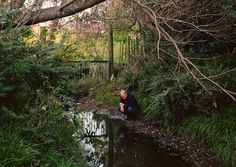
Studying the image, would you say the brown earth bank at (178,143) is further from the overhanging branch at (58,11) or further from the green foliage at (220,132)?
the overhanging branch at (58,11)

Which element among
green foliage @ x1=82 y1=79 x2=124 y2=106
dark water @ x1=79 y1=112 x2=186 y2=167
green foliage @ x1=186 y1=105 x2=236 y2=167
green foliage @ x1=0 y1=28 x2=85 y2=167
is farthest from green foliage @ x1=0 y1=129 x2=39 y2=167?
green foliage @ x1=82 y1=79 x2=124 y2=106

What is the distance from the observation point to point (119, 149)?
25.1ft

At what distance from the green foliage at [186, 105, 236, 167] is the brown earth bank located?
0.51ft

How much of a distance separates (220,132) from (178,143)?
1112 millimetres

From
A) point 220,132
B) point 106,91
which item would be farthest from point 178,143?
point 106,91

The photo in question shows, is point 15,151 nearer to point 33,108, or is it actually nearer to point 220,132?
point 33,108

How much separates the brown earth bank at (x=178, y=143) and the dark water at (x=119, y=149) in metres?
0.19

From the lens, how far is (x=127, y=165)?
21.7 ft

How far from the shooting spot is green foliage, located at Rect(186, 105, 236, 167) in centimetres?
617

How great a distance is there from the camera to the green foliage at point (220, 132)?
243 inches

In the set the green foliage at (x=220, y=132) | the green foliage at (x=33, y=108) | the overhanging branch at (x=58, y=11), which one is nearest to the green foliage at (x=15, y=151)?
the green foliage at (x=33, y=108)

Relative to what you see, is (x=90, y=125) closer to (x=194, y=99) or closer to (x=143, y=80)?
(x=143, y=80)

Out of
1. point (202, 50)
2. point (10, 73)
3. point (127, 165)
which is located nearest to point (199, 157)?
point (127, 165)

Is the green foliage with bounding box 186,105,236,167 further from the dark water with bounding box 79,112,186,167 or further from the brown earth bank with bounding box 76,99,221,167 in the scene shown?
the dark water with bounding box 79,112,186,167
